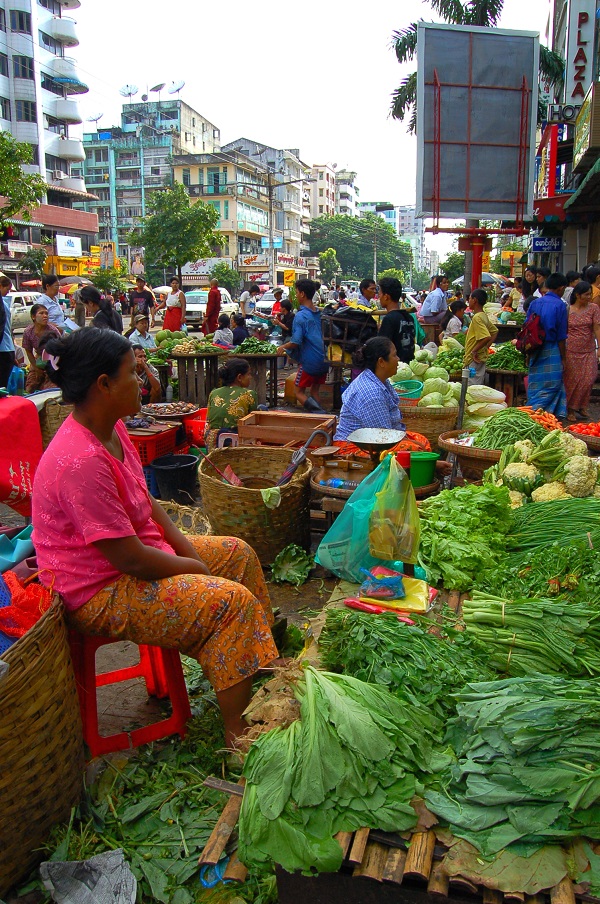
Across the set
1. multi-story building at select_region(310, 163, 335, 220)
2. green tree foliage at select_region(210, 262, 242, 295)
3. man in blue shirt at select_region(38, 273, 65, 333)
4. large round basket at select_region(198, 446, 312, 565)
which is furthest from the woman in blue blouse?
multi-story building at select_region(310, 163, 335, 220)

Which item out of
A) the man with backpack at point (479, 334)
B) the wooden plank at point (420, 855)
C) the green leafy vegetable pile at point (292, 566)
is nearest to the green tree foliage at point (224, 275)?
the man with backpack at point (479, 334)

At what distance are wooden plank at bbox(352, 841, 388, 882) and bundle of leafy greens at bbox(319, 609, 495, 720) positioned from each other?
1.47 ft

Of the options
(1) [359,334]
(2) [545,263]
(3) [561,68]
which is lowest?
(1) [359,334]

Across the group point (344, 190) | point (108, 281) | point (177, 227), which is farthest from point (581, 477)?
point (344, 190)

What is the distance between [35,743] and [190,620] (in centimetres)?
62

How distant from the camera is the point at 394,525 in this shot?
10.2 feet

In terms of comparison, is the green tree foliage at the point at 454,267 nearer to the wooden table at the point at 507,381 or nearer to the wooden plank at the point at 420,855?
the wooden table at the point at 507,381

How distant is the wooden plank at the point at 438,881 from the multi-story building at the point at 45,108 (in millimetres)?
40805

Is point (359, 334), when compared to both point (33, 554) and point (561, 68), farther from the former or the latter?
point (561, 68)

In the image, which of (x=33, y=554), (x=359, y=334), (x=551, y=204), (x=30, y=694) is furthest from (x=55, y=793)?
(x=551, y=204)

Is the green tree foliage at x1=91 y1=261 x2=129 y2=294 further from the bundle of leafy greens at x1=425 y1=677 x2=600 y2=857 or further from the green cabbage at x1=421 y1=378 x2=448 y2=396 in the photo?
the bundle of leafy greens at x1=425 y1=677 x2=600 y2=857

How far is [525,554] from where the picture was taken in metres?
3.39

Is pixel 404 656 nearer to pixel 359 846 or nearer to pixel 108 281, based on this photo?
pixel 359 846

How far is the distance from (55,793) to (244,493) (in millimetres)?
2416
